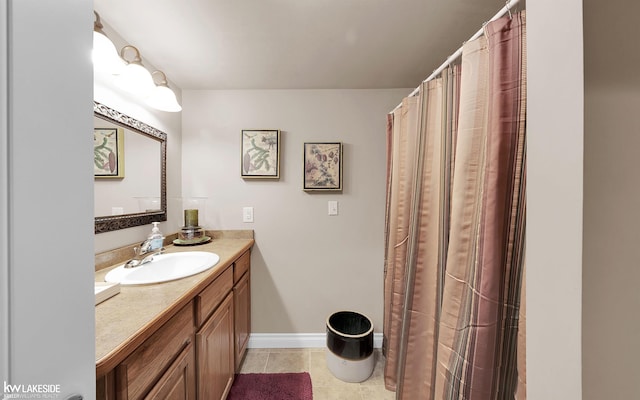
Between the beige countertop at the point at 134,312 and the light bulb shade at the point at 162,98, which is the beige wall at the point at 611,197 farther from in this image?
the light bulb shade at the point at 162,98

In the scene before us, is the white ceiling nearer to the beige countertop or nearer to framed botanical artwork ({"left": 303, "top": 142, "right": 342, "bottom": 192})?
framed botanical artwork ({"left": 303, "top": 142, "right": 342, "bottom": 192})

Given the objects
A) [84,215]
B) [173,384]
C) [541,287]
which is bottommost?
[173,384]

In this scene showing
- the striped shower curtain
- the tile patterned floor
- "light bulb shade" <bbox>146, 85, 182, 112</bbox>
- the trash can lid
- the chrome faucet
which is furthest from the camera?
the trash can lid

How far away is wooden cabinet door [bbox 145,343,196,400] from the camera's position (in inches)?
30.8

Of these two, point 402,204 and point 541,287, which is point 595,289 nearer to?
point 541,287

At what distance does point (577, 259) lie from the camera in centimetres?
43

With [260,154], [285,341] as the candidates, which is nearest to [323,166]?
[260,154]

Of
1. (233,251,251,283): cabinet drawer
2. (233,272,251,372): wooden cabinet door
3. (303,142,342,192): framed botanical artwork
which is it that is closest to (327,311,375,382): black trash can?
(233,272,251,372): wooden cabinet door

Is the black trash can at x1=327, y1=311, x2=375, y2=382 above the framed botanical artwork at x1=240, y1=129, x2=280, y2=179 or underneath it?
underneath

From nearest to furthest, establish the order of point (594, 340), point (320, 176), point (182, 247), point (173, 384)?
point (594, 340) → point (173, 384) → point (182, 247) → point (320, 176)

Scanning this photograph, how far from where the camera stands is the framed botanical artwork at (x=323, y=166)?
1.89 m

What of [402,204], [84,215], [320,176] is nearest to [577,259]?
[84,215]

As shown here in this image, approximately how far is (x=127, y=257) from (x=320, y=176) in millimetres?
1330

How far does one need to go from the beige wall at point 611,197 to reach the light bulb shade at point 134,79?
5.30 ft
